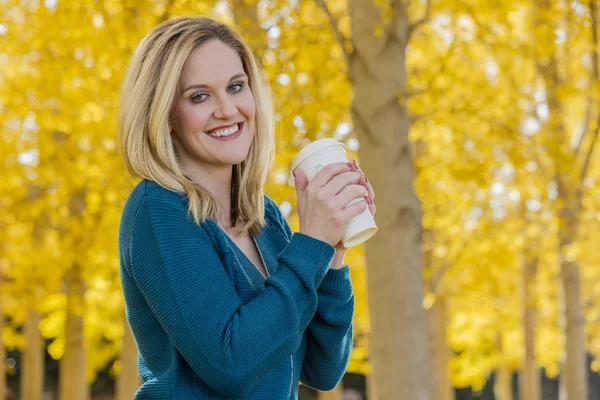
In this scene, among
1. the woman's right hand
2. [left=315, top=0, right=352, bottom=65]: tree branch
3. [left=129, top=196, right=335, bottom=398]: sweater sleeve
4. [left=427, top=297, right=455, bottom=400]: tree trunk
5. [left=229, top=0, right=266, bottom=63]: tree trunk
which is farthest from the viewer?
[left=427, top=297, right=455, bottom=400]: tree trunk

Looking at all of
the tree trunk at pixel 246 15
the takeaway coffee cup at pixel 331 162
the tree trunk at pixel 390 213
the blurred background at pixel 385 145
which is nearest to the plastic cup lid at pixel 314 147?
the takeaway coffee cup at pixel 331 162

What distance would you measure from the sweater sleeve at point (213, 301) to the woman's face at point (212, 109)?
0.77 feet

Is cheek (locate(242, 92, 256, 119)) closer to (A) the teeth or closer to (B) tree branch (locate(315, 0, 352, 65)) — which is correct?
(A) the teeth

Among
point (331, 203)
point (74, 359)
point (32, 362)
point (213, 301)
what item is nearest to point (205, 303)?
point (213, 301)

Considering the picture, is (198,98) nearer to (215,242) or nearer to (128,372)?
(215,242)

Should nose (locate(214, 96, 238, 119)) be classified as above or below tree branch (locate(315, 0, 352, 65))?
below

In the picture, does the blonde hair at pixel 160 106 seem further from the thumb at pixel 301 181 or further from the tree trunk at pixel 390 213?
the tree trunk at pixel 390 213

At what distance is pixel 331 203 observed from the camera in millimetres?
1820

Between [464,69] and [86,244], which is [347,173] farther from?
[464,69]

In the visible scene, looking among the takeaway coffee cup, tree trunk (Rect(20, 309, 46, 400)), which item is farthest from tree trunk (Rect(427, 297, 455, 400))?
the takeaway coffee cup

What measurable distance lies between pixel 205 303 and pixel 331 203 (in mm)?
357

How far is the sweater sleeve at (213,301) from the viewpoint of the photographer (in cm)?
168

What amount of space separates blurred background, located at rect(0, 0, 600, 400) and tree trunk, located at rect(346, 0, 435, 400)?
0.01 metres

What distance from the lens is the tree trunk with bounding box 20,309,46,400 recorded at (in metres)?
11.9
